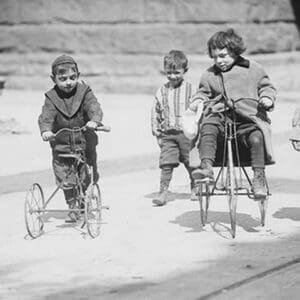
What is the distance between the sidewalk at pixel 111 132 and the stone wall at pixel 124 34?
87 centimetres

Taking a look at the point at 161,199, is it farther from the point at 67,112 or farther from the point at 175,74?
the point at 67,112

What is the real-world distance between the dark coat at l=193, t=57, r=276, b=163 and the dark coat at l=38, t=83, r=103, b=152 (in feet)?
2.78

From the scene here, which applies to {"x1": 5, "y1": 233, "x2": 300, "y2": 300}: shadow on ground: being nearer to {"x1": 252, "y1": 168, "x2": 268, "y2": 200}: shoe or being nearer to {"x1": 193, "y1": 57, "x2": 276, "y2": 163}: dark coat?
{"x1": 252, "y1": 168, "x2": 268, "y2": 200}: shoe

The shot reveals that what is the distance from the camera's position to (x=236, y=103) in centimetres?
891

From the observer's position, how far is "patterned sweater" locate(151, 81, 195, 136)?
35.0ft

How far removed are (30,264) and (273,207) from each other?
312cm

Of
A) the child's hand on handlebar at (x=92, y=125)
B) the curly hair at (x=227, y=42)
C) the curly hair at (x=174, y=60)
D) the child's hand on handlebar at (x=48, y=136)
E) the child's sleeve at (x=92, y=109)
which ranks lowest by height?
the child's hand on handlebar at (x=48, y=136)

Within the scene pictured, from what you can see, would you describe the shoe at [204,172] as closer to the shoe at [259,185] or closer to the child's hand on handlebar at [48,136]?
the shoe at [259,185]

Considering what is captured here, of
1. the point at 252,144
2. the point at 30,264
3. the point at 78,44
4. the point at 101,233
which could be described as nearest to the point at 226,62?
the point at 252,144

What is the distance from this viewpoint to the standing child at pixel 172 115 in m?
10.6

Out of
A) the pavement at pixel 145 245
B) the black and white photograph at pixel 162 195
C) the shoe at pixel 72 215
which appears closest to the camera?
the pavement at pixel 145 245

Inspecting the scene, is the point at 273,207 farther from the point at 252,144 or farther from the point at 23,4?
the point at 23,4

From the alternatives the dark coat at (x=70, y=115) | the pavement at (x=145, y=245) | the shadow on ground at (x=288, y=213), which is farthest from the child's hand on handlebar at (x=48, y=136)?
the shadow on ground at (x=288, y=213)

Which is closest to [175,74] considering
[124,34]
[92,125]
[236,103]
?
[236,103]
